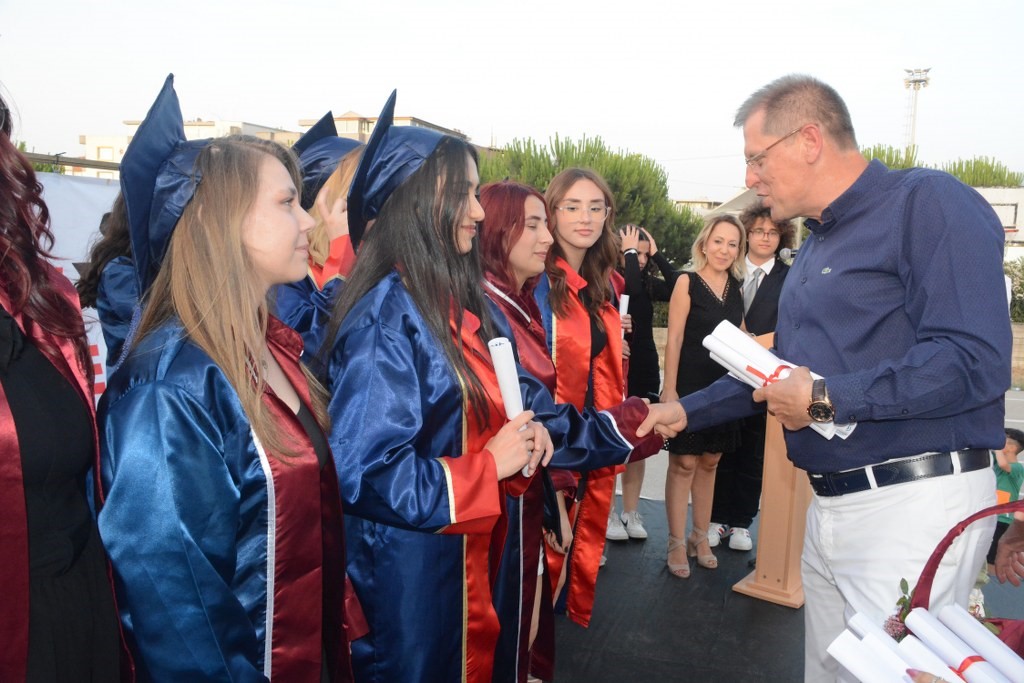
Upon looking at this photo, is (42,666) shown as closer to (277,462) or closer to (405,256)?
(277,462)

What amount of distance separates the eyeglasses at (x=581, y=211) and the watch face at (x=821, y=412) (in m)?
2.35

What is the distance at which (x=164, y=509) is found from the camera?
143 centimetres

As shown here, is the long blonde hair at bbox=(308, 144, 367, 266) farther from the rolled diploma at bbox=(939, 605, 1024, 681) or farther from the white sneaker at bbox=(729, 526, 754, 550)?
the white sneaker at bbox=(729, 526, 754, 550)

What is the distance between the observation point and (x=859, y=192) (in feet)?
7.40

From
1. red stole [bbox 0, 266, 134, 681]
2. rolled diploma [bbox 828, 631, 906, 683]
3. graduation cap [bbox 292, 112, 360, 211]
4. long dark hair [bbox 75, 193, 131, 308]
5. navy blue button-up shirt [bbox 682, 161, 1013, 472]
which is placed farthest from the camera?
graduation cap [bbox 292, 112, 360, 211]

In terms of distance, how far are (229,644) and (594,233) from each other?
3.17m

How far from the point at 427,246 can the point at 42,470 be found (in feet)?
3.74

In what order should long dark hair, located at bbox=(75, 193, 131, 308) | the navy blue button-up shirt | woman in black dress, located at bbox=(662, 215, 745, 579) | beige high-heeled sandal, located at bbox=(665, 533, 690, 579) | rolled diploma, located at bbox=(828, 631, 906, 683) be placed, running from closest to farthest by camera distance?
rolled diploma, located at bbox=(828, 631, 906, 683)
the navy blue button-up shirt
long dark hair, located at bbox=(75, 193, 131, 308)
beige high-heeled sandal, located at bbox=(665, 533, 690, 579)
woman in black dress, located at bbox=(662, 215, 745, 579)

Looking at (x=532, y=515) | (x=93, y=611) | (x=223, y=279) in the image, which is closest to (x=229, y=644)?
(x=93, y=611)

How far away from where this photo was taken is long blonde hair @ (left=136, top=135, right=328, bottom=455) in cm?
160

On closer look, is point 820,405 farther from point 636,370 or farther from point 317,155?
point 636,370

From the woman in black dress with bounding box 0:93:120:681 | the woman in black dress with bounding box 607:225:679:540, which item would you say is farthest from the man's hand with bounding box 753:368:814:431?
the woman in black dress with bounding box 607:225:679:540

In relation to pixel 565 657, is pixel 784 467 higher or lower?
higher

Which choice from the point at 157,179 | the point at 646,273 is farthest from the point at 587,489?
the point at 157,179
